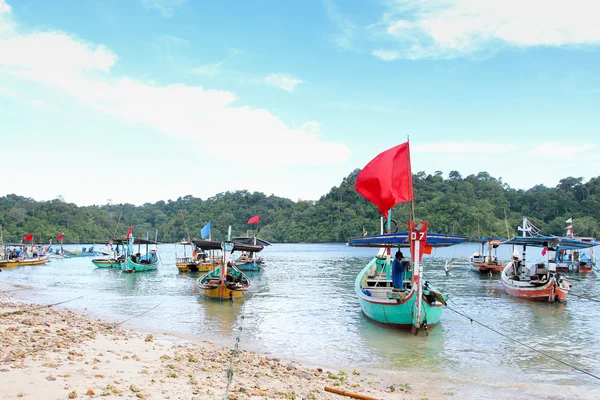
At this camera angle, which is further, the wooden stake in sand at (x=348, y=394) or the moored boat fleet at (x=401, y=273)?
the moored boat fleet at (x=401, y=273)

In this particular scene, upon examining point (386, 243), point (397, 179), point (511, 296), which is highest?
point (397, 179)

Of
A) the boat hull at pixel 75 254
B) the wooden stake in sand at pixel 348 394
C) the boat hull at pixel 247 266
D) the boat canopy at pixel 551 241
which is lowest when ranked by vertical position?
the boat hull at pixel 75 254

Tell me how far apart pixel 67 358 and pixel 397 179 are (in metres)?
9.53

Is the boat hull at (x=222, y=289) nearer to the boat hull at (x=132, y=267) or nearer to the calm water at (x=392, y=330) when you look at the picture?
the calm water at (x=392, y=330)

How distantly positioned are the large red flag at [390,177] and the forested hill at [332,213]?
229ft

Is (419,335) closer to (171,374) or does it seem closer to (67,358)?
(171,374)

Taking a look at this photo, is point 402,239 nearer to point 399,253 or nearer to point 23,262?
point 399,253

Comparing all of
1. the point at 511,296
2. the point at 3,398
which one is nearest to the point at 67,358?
the point at 3,398

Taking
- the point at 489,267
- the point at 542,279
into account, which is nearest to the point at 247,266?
the point at 489,267

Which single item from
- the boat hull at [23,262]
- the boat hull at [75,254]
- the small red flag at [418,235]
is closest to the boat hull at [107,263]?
the boat hull at [23,262]

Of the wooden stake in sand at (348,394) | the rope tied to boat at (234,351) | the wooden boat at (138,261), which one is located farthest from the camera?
the wooden boat at (138,261)

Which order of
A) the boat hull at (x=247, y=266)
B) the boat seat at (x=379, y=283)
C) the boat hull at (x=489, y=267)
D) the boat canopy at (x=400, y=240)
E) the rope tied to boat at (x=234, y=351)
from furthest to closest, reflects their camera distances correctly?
the boat hull at (x=247, y=266) → the boat hull at (x=489, y=267) → the boat seat at (x=379, y=283) → the boat canopy at (x=400, y=240) → the rope tied to boat at (x=234, y=351)

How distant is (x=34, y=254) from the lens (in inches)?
2115

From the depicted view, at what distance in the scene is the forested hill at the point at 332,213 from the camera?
318 feet
